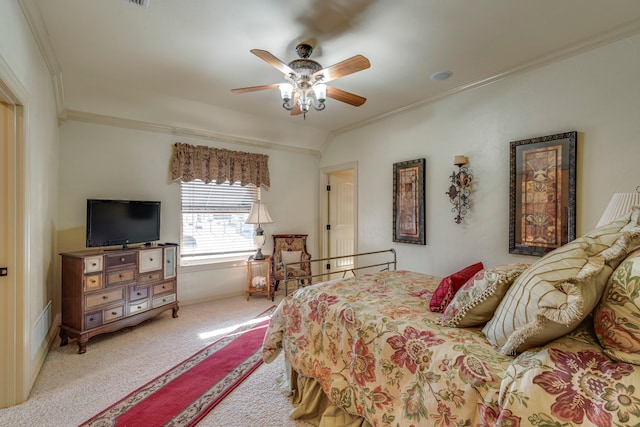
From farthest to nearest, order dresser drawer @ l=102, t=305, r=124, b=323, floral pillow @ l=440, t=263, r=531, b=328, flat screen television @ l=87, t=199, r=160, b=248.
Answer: flat screen television @ l=87, t=199, r=160, b=248
dresser drawer @ l=102, t=305, r=124, b=323
floral pillow @ l=440, t=263, r=531, b=328

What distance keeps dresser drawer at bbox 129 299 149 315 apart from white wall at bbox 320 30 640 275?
294 centimetres

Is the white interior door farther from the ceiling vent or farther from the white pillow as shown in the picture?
the ceiling vent

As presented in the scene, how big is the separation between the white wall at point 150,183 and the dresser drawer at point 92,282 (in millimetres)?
878

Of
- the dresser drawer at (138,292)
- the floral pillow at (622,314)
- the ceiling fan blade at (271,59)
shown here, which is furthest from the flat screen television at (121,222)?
the floral pillow at (622,314)

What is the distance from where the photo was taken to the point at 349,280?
7.86 ft

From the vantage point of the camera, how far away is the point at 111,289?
2934mm

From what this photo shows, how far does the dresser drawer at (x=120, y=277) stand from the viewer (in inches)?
115

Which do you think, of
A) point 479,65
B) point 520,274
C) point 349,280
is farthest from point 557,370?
point 479,65

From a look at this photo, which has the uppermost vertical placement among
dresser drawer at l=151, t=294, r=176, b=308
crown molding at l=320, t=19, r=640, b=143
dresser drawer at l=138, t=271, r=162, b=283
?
crown molding at l=320, t=19, r=640, b=143

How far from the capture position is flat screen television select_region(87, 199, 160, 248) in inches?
121

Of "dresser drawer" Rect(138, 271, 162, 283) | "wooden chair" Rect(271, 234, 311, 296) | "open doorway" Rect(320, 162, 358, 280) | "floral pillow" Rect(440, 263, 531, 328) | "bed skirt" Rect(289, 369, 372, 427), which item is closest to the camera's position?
"floral pillow" Rect(440, 263, 531, 328)

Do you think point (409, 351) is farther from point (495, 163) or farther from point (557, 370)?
point (495, 163)

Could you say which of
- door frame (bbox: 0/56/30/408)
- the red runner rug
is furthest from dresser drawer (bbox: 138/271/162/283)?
door frame (bbox: 0/56/30/408)

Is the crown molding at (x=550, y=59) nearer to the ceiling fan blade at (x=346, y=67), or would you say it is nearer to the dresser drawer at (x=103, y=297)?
the ceiling fan blade at (x=346, y=67)
